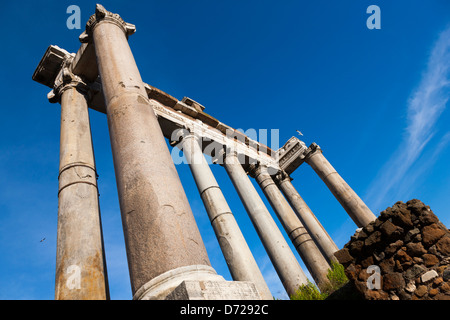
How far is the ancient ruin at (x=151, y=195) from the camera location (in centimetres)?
462

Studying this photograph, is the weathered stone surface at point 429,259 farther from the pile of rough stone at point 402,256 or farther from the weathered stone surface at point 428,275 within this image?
the weathered stone surface at point 428,275

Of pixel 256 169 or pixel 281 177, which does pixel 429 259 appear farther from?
pixel 281 177

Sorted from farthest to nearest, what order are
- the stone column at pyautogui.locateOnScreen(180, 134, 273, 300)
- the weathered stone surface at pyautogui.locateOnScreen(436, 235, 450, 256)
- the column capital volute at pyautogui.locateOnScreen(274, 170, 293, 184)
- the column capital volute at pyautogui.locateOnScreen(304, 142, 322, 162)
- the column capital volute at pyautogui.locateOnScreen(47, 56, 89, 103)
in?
the column capital volute at pyautogui.locateOnScreen(274, 170, 293, 184), the column capital volute at pyautogui.locateOnScreen(304, 142, 322, 162), the column capital volute at pyautogui.locateOnScreen(47, 56, 89, 103), the stone column at pyautogui.locateOnScreen(180, 134, 273, 300), the weathered stone surface at pyautogui.locateOnScreen(436, 235, 450, 256)

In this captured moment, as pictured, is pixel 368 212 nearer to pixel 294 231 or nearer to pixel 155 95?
pixel 294 231

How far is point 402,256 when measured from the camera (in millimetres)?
6742

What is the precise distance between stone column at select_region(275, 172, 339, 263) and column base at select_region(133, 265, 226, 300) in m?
14.3

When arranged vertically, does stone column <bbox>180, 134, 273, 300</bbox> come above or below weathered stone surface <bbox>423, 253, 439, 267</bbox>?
above

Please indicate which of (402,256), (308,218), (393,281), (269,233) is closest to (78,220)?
(393,281)

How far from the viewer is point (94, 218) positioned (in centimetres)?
783

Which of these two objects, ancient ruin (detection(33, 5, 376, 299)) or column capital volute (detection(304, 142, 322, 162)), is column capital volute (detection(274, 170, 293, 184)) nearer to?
column capital volute (detection(304, 142, 322, 162))

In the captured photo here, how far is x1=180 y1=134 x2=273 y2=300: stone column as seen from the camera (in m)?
11.4

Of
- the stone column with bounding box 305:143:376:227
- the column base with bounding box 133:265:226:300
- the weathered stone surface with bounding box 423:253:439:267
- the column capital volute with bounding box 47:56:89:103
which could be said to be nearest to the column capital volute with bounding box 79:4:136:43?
the column capital volute with bounding box 47:56:89:103

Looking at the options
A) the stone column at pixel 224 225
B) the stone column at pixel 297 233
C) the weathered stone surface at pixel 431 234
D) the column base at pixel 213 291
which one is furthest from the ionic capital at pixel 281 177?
the column base at pixel 213 291
